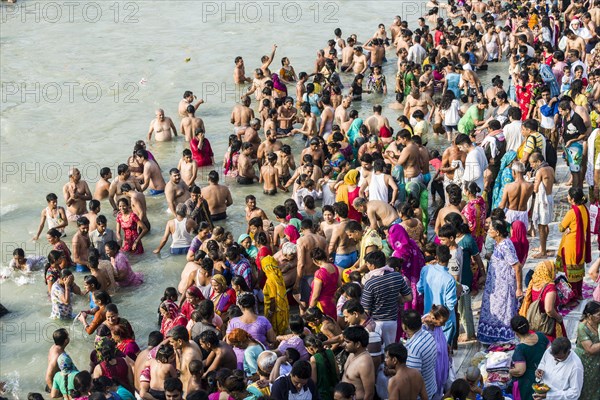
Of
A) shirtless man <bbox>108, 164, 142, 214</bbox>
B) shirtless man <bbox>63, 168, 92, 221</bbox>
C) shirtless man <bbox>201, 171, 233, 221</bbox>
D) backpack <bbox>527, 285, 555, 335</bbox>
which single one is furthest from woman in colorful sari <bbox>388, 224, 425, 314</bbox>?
shirtless man <bbox>63, 168, 92, 221</bbox>

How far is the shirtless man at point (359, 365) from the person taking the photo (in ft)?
22.3

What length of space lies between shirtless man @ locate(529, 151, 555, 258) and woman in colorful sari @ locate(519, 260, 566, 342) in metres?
2.35

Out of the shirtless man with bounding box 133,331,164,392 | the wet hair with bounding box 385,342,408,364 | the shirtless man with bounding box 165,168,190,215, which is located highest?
the wet hair with bounding box 385,342,408,364

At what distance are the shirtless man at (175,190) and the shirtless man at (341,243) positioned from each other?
323 centimetres

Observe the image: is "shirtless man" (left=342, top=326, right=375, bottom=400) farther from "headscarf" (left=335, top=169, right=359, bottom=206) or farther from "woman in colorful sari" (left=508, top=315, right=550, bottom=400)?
"headscarf" (left=335, top=169, right=359, bottom=206)

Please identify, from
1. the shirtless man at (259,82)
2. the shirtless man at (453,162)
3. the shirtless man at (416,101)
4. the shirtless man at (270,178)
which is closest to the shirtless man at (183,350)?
the shirtless man at (453,162)

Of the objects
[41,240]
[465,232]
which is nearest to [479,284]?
[465,232]

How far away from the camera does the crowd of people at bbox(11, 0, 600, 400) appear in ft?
23.3

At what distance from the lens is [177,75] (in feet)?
70.2

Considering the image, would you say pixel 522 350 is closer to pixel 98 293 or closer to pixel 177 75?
pixel 98 293

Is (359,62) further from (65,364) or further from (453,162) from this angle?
(65,364)

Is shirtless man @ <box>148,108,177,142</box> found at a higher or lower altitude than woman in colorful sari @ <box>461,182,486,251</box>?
lower

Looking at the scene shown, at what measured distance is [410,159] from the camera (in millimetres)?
11398

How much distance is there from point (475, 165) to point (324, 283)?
3141mm
